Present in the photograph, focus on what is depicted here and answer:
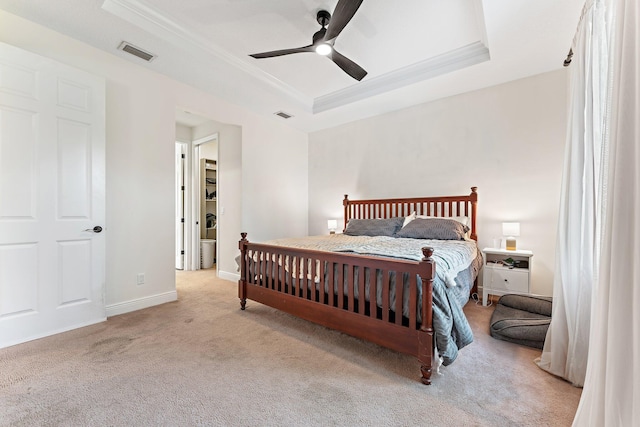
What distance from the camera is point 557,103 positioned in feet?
9.84

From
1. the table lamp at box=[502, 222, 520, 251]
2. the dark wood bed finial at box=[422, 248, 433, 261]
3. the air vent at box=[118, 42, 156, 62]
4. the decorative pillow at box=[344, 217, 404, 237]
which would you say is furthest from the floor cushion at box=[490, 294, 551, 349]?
the air vent at box=[118, 42, 156, 62]

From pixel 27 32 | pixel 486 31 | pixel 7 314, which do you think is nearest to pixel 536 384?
pixel 486 31

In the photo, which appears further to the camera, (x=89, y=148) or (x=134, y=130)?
(x=134, y=130)

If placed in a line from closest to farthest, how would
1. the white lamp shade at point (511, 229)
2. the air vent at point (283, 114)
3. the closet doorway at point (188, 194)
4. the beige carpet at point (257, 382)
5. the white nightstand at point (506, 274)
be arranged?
the beige carpet at point (257, 382) → the white nightstand at point (506, 274) → the white lamp shade at point (511, 229) → the air vent at point (283, 114) → the closet doorway at point (188, 194)

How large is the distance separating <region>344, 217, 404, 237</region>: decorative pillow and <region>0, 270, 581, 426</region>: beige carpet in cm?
166

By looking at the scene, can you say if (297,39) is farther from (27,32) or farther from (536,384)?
(536,384)

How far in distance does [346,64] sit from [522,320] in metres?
2.82

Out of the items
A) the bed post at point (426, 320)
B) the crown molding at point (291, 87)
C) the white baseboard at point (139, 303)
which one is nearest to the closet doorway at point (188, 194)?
the white baseboard at point (139, 303)

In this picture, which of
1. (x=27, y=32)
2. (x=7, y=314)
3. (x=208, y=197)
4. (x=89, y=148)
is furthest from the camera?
(x=208, y=197)

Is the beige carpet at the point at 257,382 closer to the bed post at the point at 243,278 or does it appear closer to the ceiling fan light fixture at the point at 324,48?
the bed post at the point at 243,278

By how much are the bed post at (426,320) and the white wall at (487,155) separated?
235 centimetres

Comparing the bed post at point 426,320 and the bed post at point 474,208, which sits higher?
the bed post at point 474,208

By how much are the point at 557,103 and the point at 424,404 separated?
3.54 m

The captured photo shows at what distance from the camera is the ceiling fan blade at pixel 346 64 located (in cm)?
243
